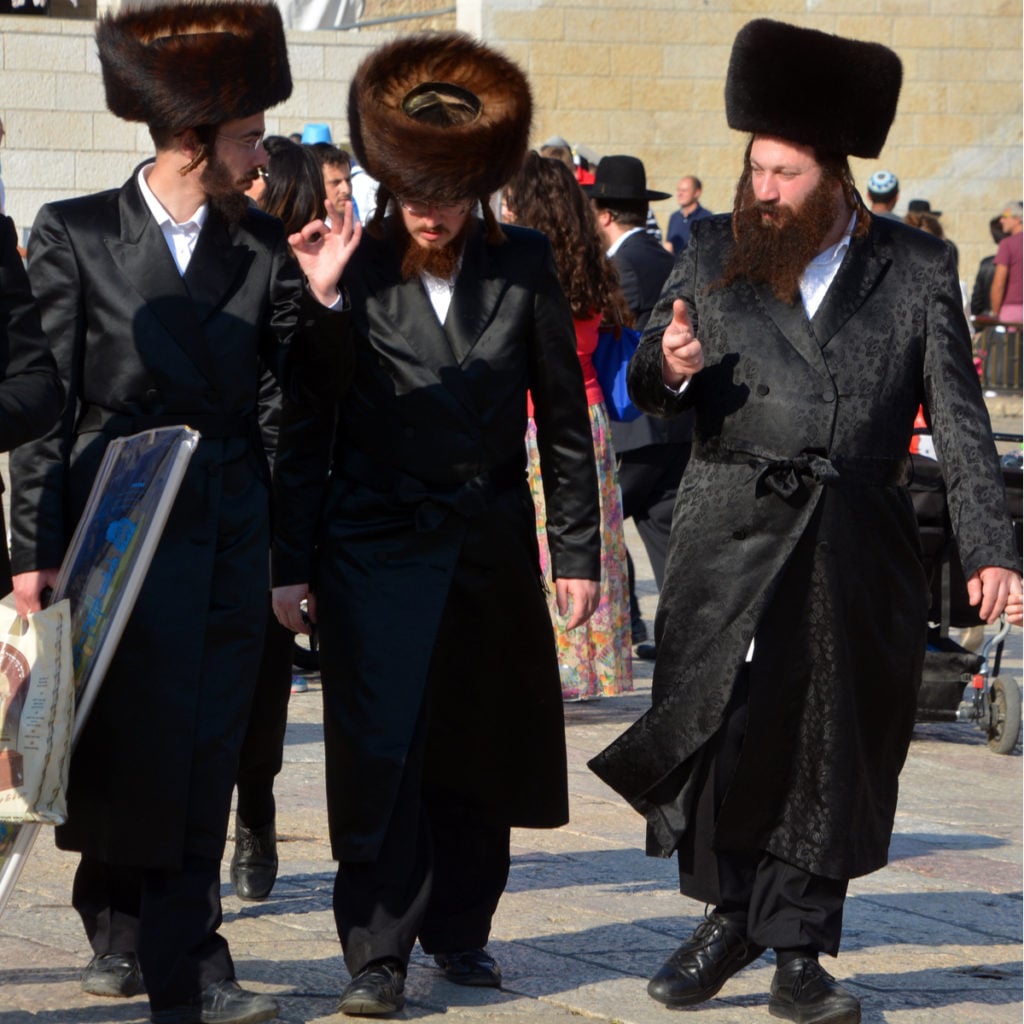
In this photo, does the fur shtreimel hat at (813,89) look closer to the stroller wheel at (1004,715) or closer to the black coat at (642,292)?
the stroller wheel at (1004,715)

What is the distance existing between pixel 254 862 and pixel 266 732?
32 centimetres

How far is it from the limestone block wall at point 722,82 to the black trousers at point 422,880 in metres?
18.1

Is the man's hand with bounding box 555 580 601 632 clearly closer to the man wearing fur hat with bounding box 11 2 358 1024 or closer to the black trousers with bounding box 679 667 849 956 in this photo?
the black trousers with bounding box 679 667 849 956

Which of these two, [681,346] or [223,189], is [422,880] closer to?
[681,346]

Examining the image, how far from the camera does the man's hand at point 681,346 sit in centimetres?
450

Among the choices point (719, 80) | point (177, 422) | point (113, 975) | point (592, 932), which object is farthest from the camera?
point (719, 80)

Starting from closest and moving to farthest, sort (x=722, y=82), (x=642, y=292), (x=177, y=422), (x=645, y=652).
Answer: (x=177, y=422), (x=642, y=292), (x=645, y=652), (x=722, y=82)

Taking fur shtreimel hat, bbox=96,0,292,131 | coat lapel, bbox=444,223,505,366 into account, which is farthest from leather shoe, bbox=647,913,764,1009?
fur shtreimel hat, bbox=96,0,292,131

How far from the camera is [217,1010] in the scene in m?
4.26

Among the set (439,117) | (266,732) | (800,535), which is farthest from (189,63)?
(266,732)

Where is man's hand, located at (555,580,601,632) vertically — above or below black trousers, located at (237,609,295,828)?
above

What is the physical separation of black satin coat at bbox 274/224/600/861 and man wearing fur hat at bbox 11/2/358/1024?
0.16 metres

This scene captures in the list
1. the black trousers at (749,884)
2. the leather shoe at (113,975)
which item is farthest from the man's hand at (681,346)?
the leather shoe at (113,975)

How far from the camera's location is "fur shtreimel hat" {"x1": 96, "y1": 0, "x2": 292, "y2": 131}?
4312 millimetres
